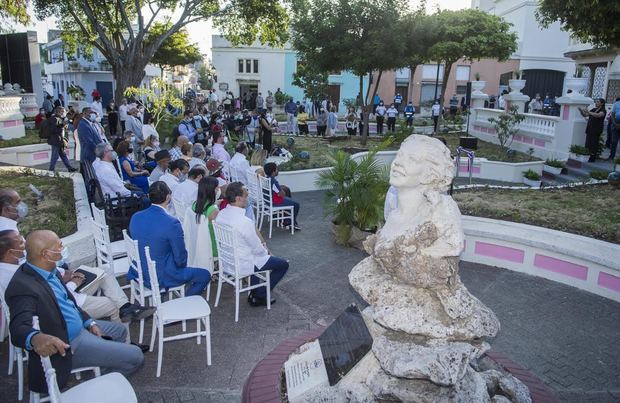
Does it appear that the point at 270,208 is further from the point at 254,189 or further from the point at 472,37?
the point at 472,37

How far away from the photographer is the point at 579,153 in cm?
1309

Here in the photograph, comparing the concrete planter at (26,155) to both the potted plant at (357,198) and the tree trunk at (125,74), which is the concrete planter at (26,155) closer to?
the tree trunk at (125,74)

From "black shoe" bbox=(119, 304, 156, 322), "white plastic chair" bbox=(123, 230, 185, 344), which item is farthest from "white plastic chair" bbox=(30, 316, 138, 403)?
"white plastic chair" bbox=(123, 230, 185, 344)

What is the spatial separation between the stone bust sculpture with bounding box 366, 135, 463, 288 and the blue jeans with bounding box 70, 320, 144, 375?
2135 millimetres

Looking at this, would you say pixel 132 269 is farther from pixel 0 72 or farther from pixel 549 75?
pixel 549 75

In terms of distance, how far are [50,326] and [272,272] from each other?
292cm

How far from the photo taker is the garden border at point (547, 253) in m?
6.16

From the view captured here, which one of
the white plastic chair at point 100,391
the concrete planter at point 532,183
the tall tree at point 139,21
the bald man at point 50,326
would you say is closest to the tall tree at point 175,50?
the tall tree at point 139,21

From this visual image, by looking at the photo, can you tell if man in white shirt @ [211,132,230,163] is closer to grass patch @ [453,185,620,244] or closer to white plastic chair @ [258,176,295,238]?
white plastic chair @ [258,176,295,238]

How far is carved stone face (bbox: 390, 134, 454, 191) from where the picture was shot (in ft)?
9.82

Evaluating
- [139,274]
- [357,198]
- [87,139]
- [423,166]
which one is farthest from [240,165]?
[423,166]

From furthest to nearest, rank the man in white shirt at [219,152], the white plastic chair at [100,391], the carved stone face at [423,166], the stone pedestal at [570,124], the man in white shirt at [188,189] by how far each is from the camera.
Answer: the stone pedestal at [570,124] < the man in white shirt at [219,152] < the man in white shirt at [188,189] < the white plastic chair at [100,391] < the carved stone face at [423,166]

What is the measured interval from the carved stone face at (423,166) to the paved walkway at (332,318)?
243 centimetres

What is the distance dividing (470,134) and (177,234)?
18.3m
